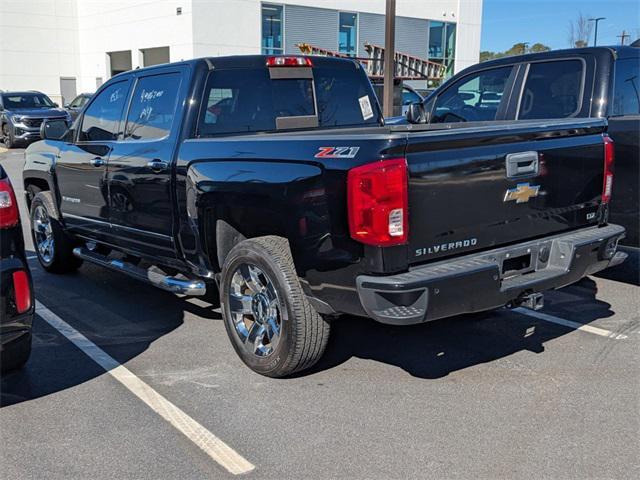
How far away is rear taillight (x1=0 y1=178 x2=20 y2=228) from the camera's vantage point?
149 inches

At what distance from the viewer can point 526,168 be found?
395 centimetres

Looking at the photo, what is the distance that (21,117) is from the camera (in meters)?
21.9

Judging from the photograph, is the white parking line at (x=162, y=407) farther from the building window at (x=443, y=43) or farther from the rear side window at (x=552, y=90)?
the building window at (x=443, y=43)

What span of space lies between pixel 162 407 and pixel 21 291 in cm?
102

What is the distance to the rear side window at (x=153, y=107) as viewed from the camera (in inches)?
195

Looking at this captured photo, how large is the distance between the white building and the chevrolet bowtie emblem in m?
30.3

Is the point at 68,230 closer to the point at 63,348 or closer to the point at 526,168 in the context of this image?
the point at 63,348

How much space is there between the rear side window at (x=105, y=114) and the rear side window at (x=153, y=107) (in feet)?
0.72

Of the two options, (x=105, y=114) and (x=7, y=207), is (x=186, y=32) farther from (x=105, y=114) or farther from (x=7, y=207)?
(x=7, y=207)

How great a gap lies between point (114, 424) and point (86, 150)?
2.99 meters

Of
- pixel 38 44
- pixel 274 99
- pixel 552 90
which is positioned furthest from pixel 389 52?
pixel 38 44

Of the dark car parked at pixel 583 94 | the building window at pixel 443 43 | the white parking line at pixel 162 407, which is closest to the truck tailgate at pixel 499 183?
the dark car parked at pixel 583 94

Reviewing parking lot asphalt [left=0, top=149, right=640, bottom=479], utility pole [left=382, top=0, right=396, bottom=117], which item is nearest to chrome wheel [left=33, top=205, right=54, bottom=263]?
parking lot asphalt [left=0, top=149, right=640, bottom=479]

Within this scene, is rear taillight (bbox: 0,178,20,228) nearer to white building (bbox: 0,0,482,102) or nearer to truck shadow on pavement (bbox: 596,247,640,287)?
truck shadow on pavement (bbox: 596,247,640,287)
